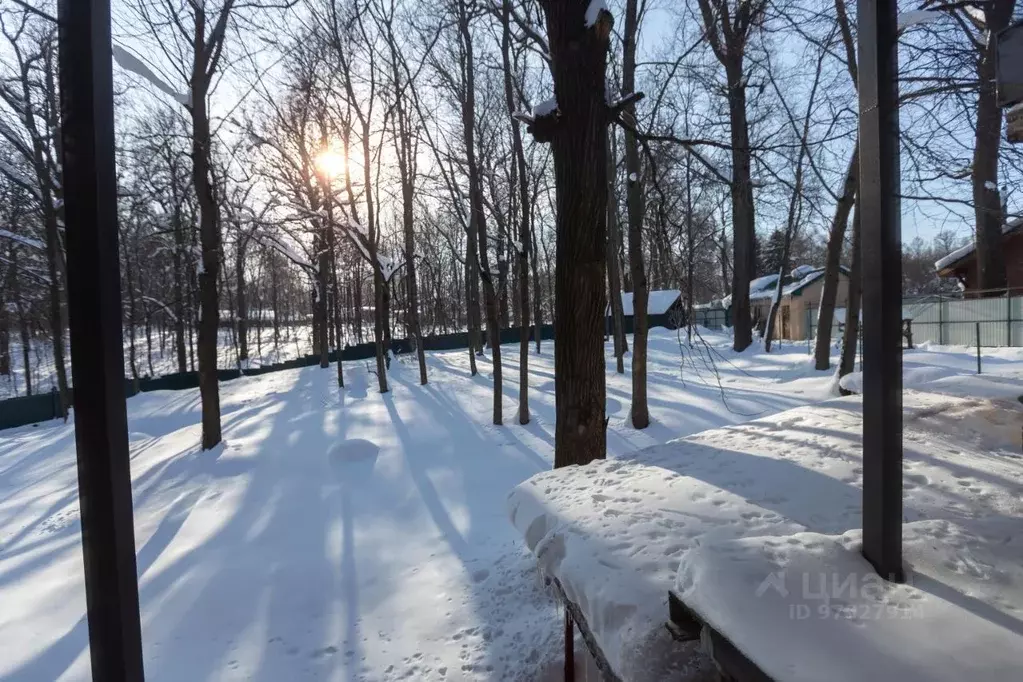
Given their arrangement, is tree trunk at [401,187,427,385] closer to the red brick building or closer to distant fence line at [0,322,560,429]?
distant fence line at [0,322,560,429]

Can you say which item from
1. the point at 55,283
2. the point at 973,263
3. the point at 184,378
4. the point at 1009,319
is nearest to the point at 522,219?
the point at 55,283

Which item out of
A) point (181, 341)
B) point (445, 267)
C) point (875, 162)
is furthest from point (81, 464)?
point (445, 267)

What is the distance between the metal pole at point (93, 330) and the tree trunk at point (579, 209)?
321 centimetres

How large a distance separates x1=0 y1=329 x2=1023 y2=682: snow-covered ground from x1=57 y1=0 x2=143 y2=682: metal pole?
222cm

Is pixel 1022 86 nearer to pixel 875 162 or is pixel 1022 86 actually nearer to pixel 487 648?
pixel 875 162

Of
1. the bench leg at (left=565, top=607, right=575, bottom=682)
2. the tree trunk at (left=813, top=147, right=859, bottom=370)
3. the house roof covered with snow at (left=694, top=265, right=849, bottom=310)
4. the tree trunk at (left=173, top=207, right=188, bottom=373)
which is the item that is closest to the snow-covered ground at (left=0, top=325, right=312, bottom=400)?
the tree trunk at (left=173, top=207, right=188, bottom=373)

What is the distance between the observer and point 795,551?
5.39 feet

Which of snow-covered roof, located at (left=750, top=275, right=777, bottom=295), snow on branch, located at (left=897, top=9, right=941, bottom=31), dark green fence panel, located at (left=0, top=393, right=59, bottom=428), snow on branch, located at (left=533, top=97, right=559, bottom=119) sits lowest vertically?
dark green fence panel, located at (left=0, top=393, right=59, bottom=428)

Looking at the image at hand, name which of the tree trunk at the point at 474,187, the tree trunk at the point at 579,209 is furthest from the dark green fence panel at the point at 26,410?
the tree trunk at the point at 579,209

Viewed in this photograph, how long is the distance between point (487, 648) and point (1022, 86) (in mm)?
3767

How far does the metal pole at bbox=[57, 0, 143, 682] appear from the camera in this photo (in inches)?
59.9

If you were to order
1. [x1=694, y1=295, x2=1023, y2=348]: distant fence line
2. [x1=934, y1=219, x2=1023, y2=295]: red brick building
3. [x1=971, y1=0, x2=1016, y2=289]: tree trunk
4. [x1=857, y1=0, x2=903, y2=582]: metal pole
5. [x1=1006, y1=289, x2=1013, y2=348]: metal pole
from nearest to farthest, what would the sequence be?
[x1=857, y1=0, x2=903, y2=582]: metal pole < [x1=971, y1=0, x2=1016, y2=289]: tree trunk < [x1=1006, y1=289, x2=1013, y2=348]: metal pole < [x1=694, y1=295, x2=1023, y2=348]: distant fence line < [x1=934, y1=219, x2=1023, y2=295]: red brick building

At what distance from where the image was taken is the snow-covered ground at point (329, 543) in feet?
11.9

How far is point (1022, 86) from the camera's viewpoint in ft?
6.29
